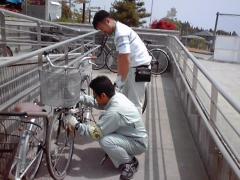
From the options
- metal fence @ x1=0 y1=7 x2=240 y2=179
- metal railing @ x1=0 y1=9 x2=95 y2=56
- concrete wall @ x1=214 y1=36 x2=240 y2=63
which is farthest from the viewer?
concrete wall @ x1=214 y1=36 x2=240 y2=63

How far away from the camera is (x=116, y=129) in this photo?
14.3 ft

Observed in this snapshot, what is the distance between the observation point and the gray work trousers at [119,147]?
14.1 ft

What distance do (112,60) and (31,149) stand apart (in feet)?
26.2

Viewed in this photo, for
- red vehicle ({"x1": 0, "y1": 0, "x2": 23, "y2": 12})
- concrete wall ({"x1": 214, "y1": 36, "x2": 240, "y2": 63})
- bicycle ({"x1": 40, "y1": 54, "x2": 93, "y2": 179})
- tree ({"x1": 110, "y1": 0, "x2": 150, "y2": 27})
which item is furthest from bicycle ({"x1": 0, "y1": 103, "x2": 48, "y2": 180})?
tree ({"x1": 110, "y1": 0, "x2": 150, "y2": 27})

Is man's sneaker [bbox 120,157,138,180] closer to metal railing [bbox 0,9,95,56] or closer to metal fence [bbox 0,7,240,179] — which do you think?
metal fence [bbox 0,7,240,179]

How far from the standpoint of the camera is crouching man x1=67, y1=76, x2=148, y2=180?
13.9 ft

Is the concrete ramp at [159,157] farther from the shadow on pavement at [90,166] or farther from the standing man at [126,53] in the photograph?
the standing man at [126,53]

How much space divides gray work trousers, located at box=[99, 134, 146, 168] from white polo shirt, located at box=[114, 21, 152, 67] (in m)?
1.00

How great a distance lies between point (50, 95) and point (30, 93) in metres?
0.71

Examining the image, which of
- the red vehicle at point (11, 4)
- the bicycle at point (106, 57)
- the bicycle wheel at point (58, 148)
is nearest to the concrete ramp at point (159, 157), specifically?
the bicycle wheel at point (58, 148)

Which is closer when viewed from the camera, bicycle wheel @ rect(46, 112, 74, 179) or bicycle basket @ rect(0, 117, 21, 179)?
bicycle basket @ rect(0, 117, 21, 179)

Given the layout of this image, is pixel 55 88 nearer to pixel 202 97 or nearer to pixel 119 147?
pixel 119 147

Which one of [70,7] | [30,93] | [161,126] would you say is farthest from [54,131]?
[70,7]

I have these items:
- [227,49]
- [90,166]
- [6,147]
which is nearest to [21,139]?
[6,147]
